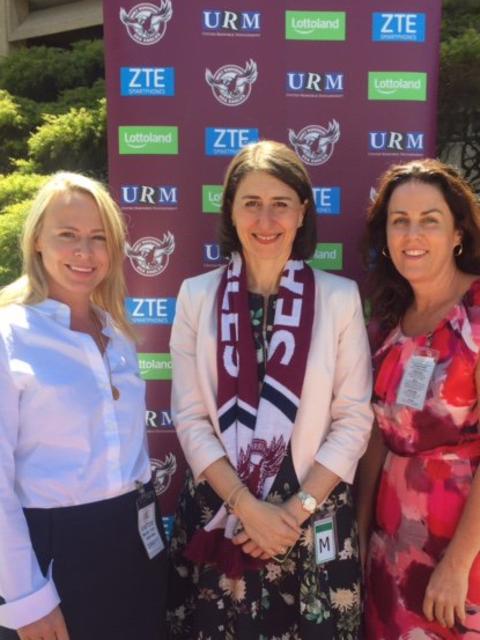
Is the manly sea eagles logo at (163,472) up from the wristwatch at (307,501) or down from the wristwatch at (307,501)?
down

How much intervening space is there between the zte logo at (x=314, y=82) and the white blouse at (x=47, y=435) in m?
1.71

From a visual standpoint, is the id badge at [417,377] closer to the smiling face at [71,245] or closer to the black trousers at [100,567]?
the black trousers at [100,567]

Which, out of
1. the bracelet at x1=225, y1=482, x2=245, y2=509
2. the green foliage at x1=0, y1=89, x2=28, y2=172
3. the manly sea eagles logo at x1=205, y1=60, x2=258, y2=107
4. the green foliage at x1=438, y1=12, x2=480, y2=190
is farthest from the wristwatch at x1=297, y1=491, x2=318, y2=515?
the green foliage at x1=0, y1=89, x2=28, y2=172

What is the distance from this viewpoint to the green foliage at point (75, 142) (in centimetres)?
646

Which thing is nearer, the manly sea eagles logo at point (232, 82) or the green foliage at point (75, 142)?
the manly sea eagles logo at point (232, 82)

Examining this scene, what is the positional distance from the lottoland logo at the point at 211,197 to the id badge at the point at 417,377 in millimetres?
1366

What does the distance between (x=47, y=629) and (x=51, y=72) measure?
26.8ft

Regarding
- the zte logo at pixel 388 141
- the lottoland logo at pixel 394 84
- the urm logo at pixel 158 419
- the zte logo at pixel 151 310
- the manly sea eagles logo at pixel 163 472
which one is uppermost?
the lottoland logo at pixel 394 84

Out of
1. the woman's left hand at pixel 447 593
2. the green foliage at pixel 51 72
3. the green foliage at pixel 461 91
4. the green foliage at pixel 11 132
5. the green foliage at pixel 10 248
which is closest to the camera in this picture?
the woman's left hand at pixel 447 593

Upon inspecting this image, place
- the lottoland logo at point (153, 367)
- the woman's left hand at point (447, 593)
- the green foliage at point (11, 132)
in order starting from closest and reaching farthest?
the woman's left hand at point (447, 593), the lottoland logo at point (153, 367), the green foliage at point (11, 132)

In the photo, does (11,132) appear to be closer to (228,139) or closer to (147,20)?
(147,20)

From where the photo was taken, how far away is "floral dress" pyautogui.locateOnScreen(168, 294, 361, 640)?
2021 millimetres

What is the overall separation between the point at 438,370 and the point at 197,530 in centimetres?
94

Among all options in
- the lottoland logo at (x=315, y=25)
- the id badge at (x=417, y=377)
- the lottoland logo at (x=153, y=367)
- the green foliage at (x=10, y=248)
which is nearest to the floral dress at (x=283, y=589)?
the id badge at (x=417, y=377)
